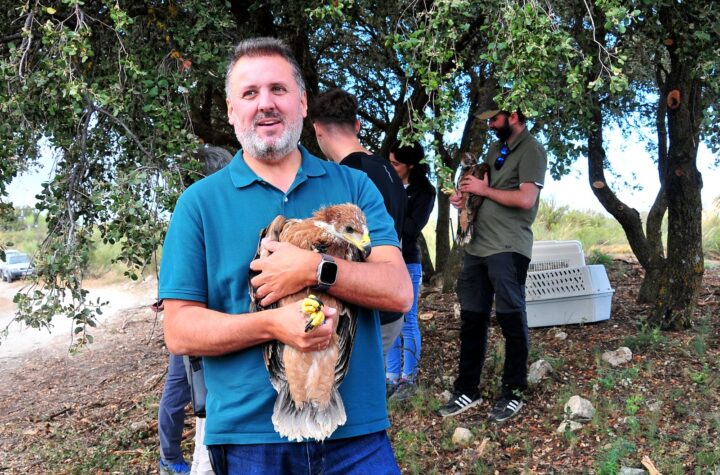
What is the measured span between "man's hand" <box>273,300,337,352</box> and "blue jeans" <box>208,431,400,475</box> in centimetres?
31

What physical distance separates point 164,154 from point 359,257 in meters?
2.76

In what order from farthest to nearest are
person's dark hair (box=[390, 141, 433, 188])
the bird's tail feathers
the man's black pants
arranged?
person's dark hair (box=[390, 141, 433, 188]) < the man's black pants < the bird's tail feathers

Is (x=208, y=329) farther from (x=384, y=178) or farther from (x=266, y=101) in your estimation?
(x=384, y=178)

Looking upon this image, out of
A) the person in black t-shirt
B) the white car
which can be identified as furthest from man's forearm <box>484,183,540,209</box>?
the white car

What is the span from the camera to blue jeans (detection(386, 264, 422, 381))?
5.32 m

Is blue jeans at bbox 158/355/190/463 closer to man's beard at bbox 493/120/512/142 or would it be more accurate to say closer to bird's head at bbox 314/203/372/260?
bird's head at bbox 314/203/372/260

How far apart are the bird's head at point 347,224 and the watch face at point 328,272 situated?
0.40ft

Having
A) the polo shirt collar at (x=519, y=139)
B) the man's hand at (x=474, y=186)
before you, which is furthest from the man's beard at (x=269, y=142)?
the polo shirt collar at (x=519, y=139)

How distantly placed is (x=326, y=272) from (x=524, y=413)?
3.70 meters

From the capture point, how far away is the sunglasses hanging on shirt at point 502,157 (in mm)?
4977

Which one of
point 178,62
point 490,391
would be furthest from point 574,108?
point 178,62

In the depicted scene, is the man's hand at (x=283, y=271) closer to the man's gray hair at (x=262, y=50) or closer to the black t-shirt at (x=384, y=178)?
the man's gray hair at (x=262, y=50)

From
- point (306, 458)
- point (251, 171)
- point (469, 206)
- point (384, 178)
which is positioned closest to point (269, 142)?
point (251, 171)

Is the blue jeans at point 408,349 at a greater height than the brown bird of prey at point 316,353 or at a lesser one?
lesser
